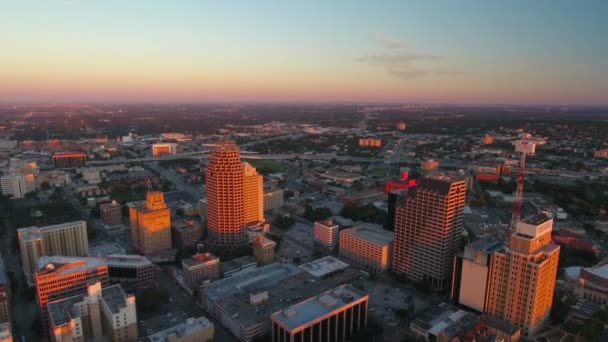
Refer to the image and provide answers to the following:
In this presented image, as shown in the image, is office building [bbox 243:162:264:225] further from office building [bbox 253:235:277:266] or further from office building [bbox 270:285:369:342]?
office building [bbox 270:285:369:342]

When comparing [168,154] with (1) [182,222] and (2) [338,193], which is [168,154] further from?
(1) [182,222]

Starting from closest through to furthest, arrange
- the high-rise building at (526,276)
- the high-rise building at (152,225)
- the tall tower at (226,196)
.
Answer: the high-rise building at (526,276), the high-rise building at (152,225), the tall tower at (226,196)

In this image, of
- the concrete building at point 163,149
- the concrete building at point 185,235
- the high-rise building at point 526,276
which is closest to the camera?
the high-rise building at point 526,276

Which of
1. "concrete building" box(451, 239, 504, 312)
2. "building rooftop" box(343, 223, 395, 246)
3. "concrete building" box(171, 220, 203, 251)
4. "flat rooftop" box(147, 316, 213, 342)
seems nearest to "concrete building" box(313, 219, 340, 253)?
"building rooftop" box(343, 223, 395, 246)

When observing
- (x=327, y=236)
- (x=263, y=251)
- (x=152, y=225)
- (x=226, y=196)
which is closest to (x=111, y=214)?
(x=152, y=225)

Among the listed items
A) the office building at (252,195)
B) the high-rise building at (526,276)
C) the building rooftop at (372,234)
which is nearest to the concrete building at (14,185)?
the office building at (252,195)

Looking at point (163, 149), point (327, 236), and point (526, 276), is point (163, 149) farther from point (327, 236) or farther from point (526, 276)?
point (526, 276)

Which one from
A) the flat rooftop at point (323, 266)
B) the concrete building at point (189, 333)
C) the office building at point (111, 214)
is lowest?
the flat rooftop at point (323, 266)

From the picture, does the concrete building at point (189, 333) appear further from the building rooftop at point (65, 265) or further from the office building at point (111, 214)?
the office building at point (111, 214)
